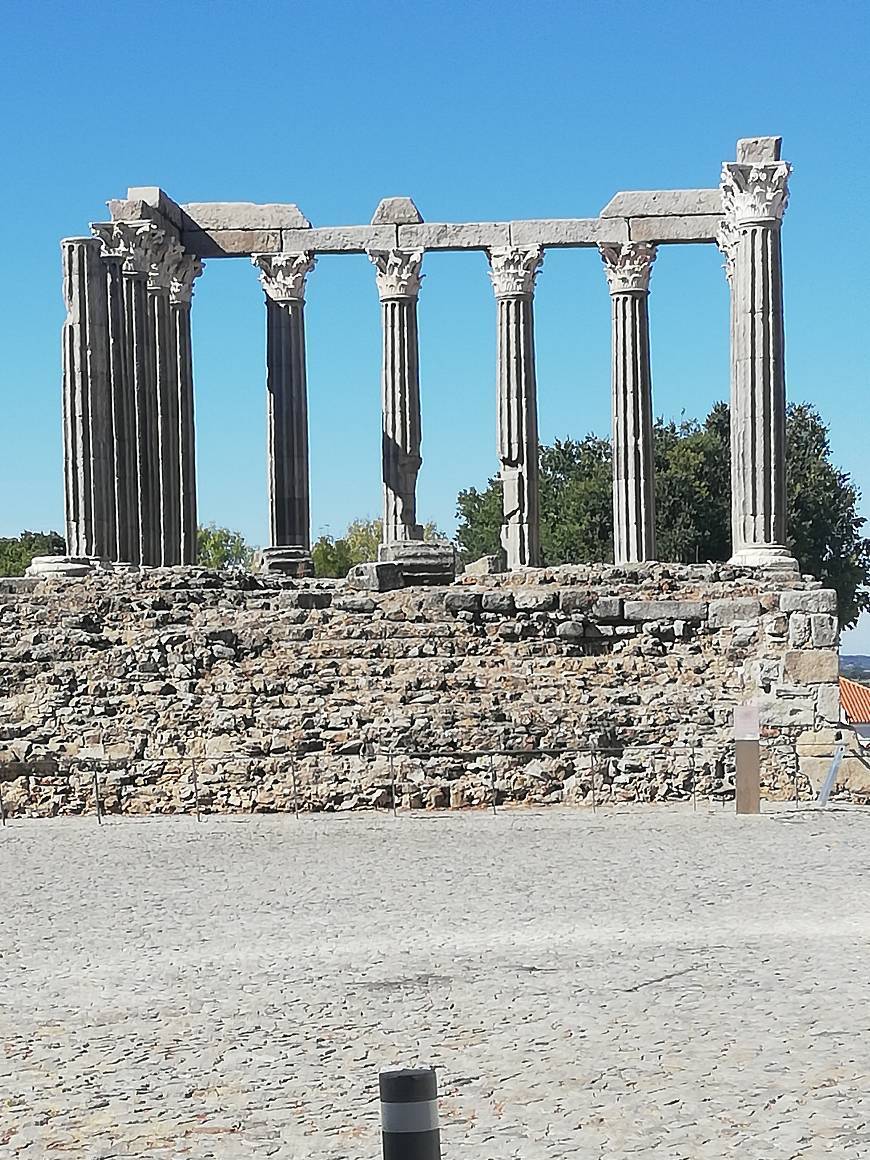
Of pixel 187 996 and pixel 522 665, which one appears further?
pixel 522 665

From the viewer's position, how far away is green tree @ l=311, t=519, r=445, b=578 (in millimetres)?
85750

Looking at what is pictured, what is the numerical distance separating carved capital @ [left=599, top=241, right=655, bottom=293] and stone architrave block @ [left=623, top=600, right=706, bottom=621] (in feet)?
35.0

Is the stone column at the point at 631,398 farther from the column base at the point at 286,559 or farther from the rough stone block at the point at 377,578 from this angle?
the rough stone block at the point at 377,578

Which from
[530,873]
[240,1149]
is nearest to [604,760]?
[530,873]

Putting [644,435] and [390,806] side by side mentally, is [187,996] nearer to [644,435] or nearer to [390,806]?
[390,806]

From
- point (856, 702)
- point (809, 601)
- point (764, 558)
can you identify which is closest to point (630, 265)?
point (764, 558)

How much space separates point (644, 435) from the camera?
3278cm

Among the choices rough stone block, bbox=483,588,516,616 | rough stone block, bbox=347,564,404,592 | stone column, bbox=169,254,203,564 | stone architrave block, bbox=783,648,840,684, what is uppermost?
stone column, bbox=169,254,203,564

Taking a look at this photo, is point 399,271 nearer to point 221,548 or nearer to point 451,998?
point 451,998

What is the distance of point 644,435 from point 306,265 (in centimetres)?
721

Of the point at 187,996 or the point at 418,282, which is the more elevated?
the point at 418,282

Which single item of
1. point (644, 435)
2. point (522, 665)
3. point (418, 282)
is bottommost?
point (522, 665)

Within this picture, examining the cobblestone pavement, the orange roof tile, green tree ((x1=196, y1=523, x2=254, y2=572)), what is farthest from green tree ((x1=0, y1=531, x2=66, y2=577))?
the cobblestone pavement

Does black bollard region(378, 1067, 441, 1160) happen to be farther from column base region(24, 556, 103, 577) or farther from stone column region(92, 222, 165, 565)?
stone column region(92, 222, 165, 565)
